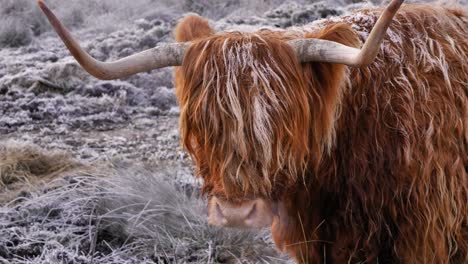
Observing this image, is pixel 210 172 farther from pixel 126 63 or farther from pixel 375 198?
pixel 375 198

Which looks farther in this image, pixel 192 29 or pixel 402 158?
pixel 192 29

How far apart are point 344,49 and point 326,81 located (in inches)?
9.2

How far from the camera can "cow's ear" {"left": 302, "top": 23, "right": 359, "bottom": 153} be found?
8.70 feet

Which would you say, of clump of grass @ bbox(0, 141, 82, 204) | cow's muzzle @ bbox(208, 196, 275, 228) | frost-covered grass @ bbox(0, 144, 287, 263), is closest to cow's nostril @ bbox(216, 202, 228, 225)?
cow's muzzle @ bbox(208, 196, 275, 228)

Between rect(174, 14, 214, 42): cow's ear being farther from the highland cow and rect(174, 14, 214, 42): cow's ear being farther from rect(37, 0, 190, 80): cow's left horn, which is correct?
rect(37, 0, 190, 80): cow's left horn

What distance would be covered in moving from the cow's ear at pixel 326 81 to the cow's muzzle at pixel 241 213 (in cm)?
44

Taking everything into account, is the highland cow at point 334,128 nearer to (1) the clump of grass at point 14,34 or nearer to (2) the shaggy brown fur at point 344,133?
(2) the shaggy brown fur at point 344,133

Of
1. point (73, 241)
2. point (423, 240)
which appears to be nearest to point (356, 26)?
point (423, 240)

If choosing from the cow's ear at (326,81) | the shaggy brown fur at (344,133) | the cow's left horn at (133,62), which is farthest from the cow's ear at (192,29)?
the cow's ear at (326,81)

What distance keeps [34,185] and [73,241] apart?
1231 millimetres

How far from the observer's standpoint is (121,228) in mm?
4316

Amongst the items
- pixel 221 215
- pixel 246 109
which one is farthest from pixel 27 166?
pixel 246 109

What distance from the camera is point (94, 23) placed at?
15.0 metres

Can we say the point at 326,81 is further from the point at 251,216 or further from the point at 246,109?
the point at 251,216
